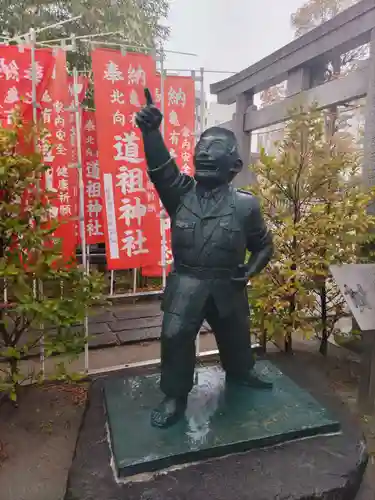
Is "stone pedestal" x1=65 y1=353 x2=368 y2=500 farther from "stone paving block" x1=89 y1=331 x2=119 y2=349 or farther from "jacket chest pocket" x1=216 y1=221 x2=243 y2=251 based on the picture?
"stone paving block" x1=89 y1=331 x2=119 y2=349

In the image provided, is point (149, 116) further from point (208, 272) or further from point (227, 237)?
point (208, 272)

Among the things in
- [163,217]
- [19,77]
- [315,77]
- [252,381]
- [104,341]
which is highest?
[315,77]

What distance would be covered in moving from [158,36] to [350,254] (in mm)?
5272

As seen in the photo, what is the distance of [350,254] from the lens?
3.79 metres

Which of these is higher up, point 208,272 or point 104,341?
point 208,272

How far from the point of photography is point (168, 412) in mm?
2406

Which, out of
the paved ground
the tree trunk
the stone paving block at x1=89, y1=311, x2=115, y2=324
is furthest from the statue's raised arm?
the stone paving block at x1=89, y1=311, x2=115, y2=324

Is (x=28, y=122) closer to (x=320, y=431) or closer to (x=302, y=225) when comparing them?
(x=302, y=225)

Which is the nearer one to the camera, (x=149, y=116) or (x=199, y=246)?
(x=149, y=116)

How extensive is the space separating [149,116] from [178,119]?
1902mm

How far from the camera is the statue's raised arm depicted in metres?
2.22

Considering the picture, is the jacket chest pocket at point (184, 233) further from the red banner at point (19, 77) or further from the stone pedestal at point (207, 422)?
the red banner at point (19, 77)

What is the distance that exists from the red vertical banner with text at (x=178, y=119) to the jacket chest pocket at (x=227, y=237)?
158cm

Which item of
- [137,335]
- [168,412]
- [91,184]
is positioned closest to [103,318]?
[137,335]
